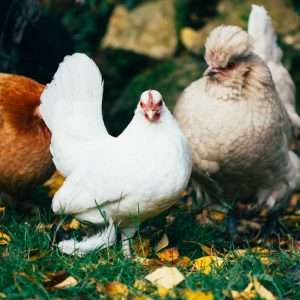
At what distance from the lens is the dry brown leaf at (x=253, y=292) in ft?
9.79

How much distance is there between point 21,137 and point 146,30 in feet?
13.6

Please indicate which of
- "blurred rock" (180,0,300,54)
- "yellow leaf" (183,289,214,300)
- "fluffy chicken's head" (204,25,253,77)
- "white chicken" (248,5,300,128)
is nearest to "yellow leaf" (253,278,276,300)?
"yellow leaf" (183,289,214,300)

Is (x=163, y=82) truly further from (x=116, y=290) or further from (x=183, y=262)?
(x=116, y=290)

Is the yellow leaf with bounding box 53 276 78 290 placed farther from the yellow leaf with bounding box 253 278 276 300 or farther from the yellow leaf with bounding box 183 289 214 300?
the yellow leaf with bounding box 253 278 276 300

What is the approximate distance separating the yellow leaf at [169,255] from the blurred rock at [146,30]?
13.6 ft

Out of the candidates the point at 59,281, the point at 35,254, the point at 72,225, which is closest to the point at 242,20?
the point at 72,225

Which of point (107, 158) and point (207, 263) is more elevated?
point (107, 158)

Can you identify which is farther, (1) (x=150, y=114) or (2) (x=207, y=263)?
(2) (x=207, y=263)

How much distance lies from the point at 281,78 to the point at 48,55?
1.86 metres

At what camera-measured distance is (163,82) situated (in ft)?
22.0

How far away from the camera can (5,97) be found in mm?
4234

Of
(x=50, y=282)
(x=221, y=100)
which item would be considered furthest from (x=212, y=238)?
(x=50, y=282)

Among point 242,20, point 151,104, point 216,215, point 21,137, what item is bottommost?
point 216,215

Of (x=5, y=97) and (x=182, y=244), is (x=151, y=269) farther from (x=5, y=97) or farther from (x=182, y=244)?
(x=5, y=97)
